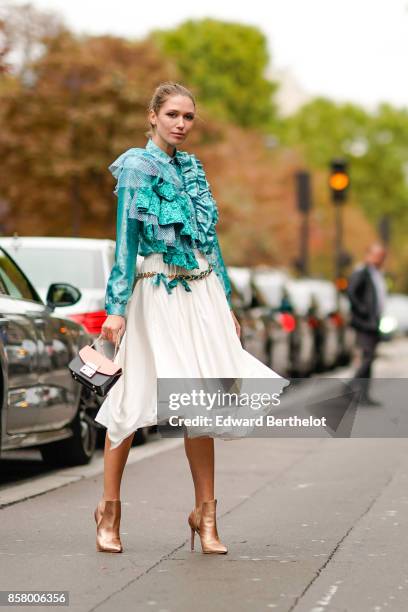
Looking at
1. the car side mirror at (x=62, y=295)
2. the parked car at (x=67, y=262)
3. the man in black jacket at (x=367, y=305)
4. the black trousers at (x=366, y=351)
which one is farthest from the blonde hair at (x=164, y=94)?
the black trousers at (x=366, y=351)

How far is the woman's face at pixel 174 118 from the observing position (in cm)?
670

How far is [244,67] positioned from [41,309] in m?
61.5

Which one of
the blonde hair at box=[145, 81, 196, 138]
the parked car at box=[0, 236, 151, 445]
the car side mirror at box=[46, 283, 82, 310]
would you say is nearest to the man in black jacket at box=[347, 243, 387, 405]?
the parked car at box=[0, 236, 151, 445]

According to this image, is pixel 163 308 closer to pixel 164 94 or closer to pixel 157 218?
pixel 157 218

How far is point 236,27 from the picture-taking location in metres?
71.1

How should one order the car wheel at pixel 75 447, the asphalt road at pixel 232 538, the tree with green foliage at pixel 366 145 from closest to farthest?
the asphalt road at pixel 232 538
the car wheel at pixel 75 447
the tree with green foliage at pixel 366 145

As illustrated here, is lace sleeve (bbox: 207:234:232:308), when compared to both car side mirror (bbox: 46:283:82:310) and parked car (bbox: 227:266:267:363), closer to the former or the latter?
car side mirror (bbox: 46:283:82:310)

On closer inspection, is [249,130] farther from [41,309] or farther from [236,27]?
[41,309]

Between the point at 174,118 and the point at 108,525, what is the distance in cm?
175

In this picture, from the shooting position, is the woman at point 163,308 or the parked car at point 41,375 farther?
the parked car at point 41,375

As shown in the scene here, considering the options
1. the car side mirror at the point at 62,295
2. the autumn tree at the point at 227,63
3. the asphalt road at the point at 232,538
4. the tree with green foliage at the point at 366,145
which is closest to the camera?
the asphalt road at the point at 232,538

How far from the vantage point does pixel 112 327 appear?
21.3 feet

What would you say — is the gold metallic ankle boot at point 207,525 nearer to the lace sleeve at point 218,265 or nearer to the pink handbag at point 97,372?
the pink handbag at point 97,372

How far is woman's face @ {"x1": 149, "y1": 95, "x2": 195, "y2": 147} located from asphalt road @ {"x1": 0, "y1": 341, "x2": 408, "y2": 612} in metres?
1.79
